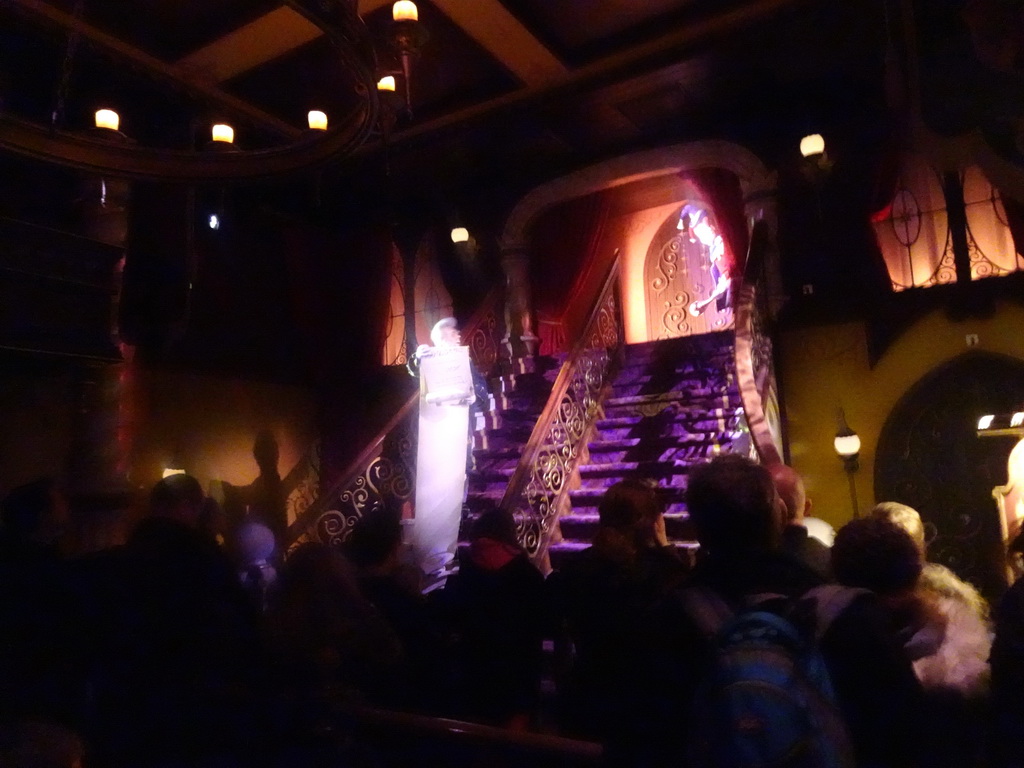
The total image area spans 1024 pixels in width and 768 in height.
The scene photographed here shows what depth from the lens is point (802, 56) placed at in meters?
7.11

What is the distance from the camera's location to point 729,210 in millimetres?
8391

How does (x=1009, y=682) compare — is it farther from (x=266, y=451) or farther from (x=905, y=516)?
(x=266, y=451)

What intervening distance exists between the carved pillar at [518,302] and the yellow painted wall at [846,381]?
3139 mm

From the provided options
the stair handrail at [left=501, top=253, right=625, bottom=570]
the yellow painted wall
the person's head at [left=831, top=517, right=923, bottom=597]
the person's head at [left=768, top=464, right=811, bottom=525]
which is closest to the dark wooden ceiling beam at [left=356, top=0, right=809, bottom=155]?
the stair handrail at [left=501, top=253, right=625, bottom=570]

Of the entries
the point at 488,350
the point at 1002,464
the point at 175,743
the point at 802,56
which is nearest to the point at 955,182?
the point at 802,56

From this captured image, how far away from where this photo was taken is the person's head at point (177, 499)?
2533 mm

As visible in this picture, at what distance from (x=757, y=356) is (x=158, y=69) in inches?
247

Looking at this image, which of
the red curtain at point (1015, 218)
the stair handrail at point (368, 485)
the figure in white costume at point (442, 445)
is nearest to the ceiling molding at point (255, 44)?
the figure in white costume at point (442, 445)

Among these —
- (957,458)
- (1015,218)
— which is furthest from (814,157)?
(957,458)

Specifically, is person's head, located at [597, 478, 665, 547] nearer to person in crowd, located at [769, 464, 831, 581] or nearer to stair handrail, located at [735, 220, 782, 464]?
person in crowd, located at [769, 464, 831, 581]

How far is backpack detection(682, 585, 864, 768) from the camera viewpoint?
4.02ft

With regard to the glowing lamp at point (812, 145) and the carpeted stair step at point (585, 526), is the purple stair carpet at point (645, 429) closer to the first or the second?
the carpeted stair step at point (585, 526)

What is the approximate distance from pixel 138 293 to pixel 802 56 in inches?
279

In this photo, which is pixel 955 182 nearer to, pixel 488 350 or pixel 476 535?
pixel 488 350
